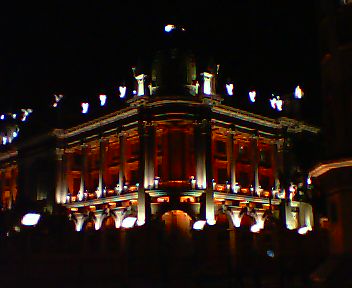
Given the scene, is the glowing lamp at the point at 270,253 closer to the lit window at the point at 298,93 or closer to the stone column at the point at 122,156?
the stone column at the point at 122,156

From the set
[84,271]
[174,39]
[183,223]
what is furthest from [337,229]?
[174,39]

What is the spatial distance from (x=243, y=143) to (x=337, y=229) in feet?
146

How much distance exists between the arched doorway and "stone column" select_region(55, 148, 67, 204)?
15.0 metres

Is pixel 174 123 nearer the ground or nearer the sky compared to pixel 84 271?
nearer the sky

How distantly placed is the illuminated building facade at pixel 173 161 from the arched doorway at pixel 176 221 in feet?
0.30

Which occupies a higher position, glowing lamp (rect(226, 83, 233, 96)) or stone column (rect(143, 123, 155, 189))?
glowing lamp (rect(226, 83, 233, 96))

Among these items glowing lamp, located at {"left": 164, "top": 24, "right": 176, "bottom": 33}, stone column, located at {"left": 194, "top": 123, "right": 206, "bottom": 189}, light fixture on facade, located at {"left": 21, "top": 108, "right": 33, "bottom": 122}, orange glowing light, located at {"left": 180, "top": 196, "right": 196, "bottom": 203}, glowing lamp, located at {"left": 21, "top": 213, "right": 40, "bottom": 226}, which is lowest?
glowing lamp, located at {"left": 21, "top": 213, "right": 40, "bottom": 226}

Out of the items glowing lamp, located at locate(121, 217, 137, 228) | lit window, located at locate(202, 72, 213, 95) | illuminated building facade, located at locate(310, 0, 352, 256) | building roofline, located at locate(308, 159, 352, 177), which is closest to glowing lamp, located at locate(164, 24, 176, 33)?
lit window, located at locate(202, 72, 213, 95)

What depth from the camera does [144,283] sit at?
30.8 metres

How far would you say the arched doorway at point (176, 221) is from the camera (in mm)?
54312

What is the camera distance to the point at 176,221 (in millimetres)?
54844

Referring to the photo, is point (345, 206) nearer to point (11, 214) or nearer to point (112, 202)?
point (112, 202)

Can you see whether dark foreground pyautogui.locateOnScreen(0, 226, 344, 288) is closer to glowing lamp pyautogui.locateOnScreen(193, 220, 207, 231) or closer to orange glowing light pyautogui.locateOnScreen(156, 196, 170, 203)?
glowing lamp pyautogui.locateOnScreen(193, 220, 207, 231)

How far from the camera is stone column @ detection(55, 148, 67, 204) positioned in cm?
6512
